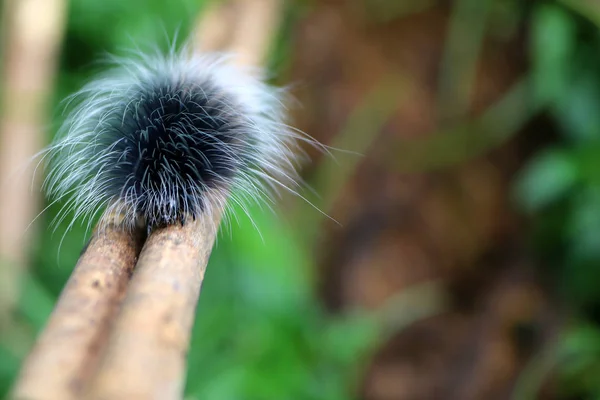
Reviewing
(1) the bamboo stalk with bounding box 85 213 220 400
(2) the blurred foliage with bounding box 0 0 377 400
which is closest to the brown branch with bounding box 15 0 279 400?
(1) the bamboo stalk with bounding box 85 213 220 400

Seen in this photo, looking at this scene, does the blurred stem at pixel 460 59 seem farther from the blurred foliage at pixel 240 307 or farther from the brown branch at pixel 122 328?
the brown branch at pixel 122 328

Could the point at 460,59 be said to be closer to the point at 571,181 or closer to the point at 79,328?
the point at 571,181

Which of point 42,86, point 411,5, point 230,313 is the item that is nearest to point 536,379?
point 230,313

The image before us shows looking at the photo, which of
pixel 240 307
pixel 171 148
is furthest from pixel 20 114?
pixel 171 148

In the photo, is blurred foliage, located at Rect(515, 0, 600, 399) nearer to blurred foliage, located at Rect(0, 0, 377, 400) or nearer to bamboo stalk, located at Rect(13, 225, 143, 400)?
blurred foliage, located at Rect(0, 0, 377, 400)

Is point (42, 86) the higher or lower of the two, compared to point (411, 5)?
lower

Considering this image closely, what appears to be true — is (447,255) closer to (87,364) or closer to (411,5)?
(411,5)
